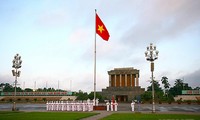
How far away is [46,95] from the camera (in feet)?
268

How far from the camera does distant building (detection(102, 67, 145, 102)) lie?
6519cm

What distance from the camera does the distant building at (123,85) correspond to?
6519 centimetres

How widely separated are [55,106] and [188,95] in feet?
169

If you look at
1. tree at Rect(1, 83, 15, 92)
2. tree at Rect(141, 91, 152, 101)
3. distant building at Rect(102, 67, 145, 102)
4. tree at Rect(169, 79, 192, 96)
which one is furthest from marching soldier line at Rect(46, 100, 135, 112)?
tree at Rect(1, 83, 15, 92)

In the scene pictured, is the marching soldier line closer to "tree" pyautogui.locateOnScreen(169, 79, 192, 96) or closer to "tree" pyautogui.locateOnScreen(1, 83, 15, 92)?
"tree" pyautogui.locateOnScreen(169, 79, 192, 96)

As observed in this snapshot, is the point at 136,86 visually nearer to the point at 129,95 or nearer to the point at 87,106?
the point at 129,95

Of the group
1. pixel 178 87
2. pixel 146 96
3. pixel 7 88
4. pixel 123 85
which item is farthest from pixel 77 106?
pixel 7 88

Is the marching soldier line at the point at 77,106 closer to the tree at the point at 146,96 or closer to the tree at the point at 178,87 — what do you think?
the tree at the point at 146,96

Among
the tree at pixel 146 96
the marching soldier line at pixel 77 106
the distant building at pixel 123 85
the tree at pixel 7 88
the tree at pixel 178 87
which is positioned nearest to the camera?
the marching soldier line at pixel 77 106

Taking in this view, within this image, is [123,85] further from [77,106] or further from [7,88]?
[7,88]

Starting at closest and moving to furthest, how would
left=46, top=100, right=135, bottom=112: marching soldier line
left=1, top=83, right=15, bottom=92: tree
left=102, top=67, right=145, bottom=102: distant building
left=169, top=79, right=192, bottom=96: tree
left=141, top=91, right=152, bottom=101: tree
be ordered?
left=46, top=100, right=135, bottom=112: marching soldier line, left=141, top=91, right=152, bottom=101: tree, left=102, top=67, right=145, bottom=102: distant building, left=169, top=79, right=192, bottom=96: tree, left=1, top=83, right=15, bottom=92: tree

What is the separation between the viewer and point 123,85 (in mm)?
71000

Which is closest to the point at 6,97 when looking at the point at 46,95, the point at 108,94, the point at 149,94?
the point at 46,95

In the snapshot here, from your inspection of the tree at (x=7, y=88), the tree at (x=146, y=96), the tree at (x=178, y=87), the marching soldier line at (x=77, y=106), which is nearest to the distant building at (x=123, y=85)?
the tree at (x=146, y=96)
